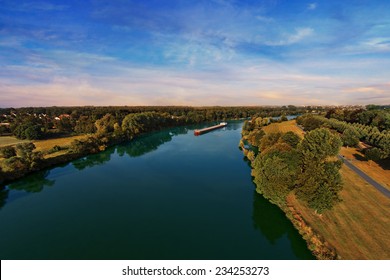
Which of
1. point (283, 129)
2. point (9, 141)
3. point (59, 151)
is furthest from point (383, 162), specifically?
point (9, 141)

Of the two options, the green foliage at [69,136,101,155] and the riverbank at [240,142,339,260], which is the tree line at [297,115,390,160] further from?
the green foliage at [69,136,101,155]

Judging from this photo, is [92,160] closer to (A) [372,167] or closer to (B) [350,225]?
(B) [350,225]

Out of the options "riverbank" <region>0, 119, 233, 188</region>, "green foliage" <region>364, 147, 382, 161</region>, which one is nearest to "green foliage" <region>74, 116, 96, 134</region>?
"riverbank" <region>0, 119, 233, 188</region>

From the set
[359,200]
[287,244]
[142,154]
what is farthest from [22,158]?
[359,200]

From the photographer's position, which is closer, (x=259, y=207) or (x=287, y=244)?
(x=287, y=244)

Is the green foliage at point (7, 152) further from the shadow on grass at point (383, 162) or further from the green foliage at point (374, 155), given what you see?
the shadow on grass at point (383, 162)

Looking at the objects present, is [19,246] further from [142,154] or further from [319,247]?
[142,154]

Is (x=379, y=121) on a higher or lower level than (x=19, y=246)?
higher
